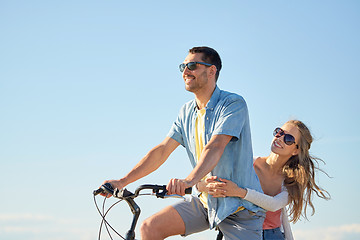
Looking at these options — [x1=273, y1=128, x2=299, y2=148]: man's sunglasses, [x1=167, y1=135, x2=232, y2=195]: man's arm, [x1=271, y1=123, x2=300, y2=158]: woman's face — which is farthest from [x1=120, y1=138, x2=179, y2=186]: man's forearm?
[x1=273, y1=128, x2=299, y2=148]: man's sunglasses

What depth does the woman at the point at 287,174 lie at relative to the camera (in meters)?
6.04

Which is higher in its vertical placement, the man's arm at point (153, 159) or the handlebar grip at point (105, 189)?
the man's arm at point (153, 159)

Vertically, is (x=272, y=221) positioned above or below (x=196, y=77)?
below

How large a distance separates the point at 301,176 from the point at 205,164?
207 centimetres

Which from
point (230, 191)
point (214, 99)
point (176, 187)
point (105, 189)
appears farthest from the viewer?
point (214, 99)

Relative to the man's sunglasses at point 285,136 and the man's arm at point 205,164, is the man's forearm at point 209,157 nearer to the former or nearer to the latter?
the man's arm at point 205,164

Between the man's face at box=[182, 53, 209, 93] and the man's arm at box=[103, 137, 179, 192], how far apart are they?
2.05 ft

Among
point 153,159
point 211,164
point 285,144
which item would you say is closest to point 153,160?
point 153,159

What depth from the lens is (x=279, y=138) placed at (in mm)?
6559

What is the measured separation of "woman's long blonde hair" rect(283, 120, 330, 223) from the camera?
20.3 ft

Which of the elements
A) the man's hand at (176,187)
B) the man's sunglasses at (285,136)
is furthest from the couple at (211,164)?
the man's sunglasses at (285,136)

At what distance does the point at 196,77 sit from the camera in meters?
5.21

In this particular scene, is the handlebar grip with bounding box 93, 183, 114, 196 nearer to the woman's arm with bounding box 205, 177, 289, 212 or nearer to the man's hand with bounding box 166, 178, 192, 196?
the man's hand with bounding box 166, 178, 192, 196

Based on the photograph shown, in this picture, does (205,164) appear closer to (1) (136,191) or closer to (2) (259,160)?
(1) (136,191)
